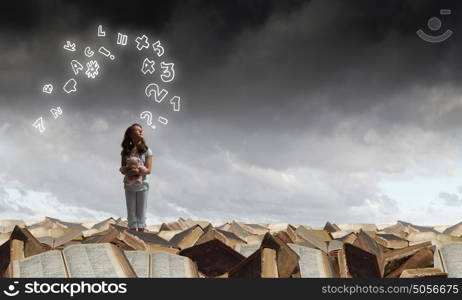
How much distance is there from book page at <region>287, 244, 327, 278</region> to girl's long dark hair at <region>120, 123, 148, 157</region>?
7.59ft

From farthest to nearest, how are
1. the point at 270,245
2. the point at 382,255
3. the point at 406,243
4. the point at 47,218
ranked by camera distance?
Answer: the point at 47,218 < the point at 406,243 < the point at 382,255 < the point at 270,245

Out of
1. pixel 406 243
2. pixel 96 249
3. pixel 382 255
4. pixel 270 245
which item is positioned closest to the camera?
pixel 96 249

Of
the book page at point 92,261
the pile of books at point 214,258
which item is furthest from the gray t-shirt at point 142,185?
the book page at point 92,261

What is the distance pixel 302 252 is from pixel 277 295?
0.93 m

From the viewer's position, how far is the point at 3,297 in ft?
8.57

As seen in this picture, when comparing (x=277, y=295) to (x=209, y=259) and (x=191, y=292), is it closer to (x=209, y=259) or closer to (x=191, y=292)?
(x=191, y=292)

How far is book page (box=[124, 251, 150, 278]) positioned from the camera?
9.57 feet

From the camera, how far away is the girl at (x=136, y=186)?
536cm

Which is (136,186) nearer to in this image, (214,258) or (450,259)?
(214,258)

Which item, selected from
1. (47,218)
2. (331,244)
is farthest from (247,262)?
(47,218)

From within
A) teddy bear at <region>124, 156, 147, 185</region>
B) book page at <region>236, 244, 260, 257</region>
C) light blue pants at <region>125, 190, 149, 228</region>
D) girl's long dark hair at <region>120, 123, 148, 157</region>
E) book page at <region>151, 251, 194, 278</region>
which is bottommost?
book page at <region>151, 251, 194, 278</region>

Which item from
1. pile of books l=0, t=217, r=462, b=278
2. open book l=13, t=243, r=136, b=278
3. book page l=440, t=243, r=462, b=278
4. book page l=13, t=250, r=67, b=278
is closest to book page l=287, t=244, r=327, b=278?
pile of books l=0, t=217, r=462, b=278

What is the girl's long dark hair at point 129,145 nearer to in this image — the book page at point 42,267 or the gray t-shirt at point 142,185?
the gray t-shirt at point 142,185

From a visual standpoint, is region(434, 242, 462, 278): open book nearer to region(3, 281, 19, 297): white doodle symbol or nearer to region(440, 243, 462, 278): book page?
region(440, 243, 462, 278): book page
